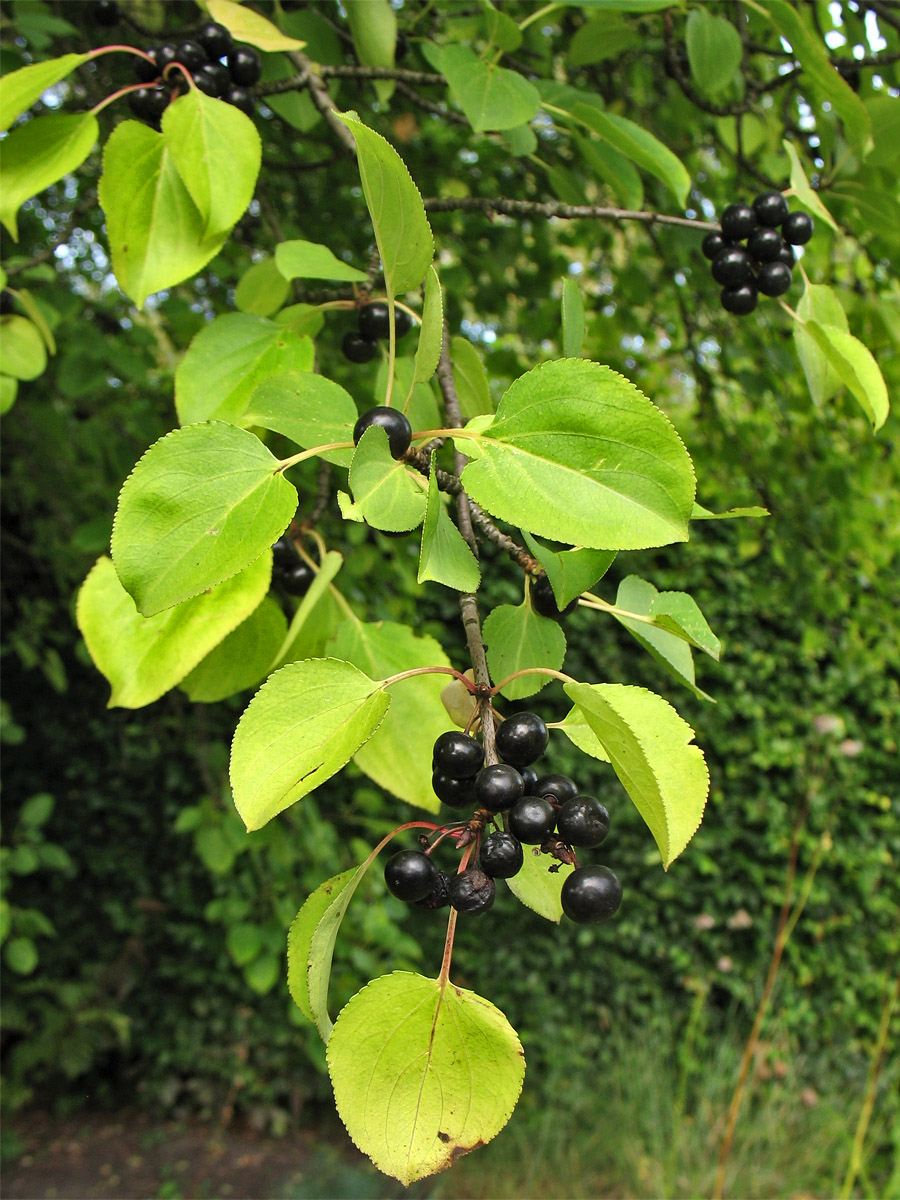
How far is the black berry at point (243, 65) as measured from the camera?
2.97 feet

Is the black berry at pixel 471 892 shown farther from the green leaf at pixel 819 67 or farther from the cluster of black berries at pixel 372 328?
the green leaf at pixel 819 67

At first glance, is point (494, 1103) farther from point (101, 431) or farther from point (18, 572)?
point (18, 572)

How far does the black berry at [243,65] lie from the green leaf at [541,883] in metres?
0.84

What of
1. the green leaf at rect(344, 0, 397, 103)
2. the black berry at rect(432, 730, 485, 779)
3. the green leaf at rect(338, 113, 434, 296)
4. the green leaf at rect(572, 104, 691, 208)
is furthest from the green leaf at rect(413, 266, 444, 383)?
the green leaf at rect(344, 0, 397, 103)

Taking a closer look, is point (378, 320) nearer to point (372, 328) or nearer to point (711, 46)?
point (372, 328)

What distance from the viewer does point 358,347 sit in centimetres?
90

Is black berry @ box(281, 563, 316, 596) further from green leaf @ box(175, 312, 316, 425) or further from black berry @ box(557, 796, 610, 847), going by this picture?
black berry @ box(557, 796, 610, 847)

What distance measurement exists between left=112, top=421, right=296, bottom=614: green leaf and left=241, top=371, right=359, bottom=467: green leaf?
34 mm

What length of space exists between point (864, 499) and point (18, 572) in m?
2.73

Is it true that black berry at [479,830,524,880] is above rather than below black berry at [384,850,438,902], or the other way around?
above

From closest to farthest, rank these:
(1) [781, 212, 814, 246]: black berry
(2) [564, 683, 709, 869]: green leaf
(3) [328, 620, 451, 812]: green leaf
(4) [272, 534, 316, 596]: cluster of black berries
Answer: (2) [564, 683, 709, 869]: green leaf < (3) [328, 620, 451, 812]: green leaf < (4) [272, 534, 316, 596]: cluster of black berries < (1) [781, 212, 814, 246]: black berry

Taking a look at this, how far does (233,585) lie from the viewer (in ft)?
2.11

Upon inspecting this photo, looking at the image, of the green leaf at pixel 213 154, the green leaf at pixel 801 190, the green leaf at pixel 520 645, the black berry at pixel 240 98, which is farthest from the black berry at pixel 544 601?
the black berry at pixel 240 98

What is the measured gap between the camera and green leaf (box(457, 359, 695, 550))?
478 millimetres
